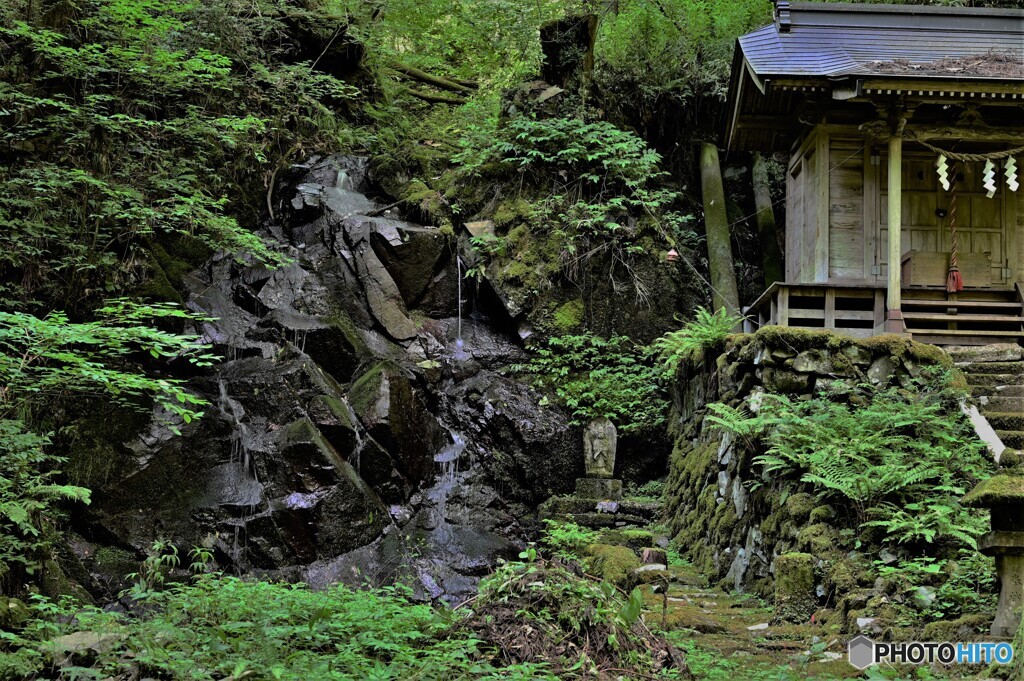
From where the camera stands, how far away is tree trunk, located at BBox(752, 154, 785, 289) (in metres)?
18.6

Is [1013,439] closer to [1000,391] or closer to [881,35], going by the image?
[1000,391]

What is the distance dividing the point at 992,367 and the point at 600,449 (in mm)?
6425

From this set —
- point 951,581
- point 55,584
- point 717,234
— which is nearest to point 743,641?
point 951,581

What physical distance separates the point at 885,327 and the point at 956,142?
4001 mm

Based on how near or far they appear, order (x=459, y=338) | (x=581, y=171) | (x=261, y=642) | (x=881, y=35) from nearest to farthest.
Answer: (x=261, y=642) → (x=881, y=35) → (x=459, y=338) → (x=581, y=171)

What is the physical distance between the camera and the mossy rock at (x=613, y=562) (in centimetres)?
818

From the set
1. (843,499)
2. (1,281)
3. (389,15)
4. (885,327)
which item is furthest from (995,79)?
(1,281)

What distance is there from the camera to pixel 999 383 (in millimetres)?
9977

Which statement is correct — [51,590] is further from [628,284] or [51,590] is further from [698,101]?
[698,101]

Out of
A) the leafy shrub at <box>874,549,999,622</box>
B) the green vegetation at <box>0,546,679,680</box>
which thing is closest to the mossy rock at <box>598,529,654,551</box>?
the leafy shrub at <box>874,549,999,622</box>

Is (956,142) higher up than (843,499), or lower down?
higher up

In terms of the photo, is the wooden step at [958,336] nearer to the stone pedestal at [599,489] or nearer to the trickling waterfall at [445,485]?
the stone pedestal at [599,489]

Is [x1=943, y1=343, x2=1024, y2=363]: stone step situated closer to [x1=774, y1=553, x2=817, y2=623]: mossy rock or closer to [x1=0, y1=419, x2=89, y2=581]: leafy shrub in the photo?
[x1=774, y1=553, x2=817, y2=623]: mossy rock

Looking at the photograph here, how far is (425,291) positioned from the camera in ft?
54.1
